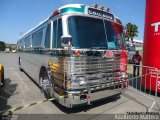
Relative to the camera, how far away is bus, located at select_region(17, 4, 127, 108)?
5145 millimetres

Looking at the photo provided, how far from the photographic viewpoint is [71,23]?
17.7ft

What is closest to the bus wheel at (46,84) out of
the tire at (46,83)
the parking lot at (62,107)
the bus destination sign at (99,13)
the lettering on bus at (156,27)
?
the tire at (46,83)

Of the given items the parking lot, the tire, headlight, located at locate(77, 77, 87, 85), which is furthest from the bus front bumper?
the tire

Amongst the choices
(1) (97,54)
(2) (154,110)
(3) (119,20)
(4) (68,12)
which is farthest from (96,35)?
(2) (154,110)

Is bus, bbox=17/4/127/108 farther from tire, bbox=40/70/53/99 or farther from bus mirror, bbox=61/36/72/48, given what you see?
tire, bbox=40/70/53/99

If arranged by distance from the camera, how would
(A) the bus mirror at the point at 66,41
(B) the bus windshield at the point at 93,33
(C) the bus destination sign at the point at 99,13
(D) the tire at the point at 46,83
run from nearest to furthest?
1. (A) the bus mirror at the point at 66,41
2. (B) the bus windshield at the point at 93,33
3. (C) the bus destination sign at the point at 99,13
4. (D) the tire at the point at 46,83

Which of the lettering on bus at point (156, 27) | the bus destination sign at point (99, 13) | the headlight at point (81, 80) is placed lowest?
the headlight at point (81, 80)

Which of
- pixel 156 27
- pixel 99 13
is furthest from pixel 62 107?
pixel 156 27

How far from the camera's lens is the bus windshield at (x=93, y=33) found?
5383 millimetres

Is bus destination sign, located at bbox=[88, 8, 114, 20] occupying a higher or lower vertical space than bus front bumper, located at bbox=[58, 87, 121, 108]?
higher

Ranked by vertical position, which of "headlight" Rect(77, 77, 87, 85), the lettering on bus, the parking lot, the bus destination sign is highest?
the bus destination sign

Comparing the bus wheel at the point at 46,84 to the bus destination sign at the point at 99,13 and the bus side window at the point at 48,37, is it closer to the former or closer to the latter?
the bus side window at the point at 48,37

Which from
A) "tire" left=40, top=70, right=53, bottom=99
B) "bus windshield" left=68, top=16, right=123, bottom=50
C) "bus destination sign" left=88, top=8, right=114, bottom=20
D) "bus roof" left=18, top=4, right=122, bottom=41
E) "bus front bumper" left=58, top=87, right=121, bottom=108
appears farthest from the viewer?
"tire" left=40, top=70, right=53, bottom=99

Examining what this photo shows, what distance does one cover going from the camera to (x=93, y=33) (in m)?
5.84
